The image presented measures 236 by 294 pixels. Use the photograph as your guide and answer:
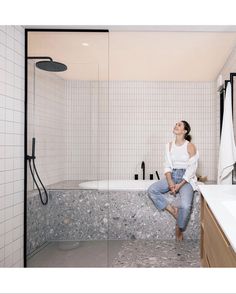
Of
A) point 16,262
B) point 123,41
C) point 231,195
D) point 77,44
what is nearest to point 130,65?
point 123,41

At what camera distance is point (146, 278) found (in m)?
0.49

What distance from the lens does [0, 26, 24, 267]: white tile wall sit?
1.82 meters

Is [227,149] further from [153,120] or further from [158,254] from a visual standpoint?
[153,120]

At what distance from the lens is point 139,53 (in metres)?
2.84

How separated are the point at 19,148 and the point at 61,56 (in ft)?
2.55

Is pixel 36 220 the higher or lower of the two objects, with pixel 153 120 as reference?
lower

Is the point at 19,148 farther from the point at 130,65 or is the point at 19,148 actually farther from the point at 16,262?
the point at 130,65

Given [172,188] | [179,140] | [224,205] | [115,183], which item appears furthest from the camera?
[115,183]

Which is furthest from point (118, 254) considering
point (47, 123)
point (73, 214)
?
point (47, 123)

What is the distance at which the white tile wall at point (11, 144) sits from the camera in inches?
71.8

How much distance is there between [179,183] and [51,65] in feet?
5.57

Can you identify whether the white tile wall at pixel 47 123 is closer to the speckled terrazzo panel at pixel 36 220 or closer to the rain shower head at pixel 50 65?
the rain shower head at pixel 50 65

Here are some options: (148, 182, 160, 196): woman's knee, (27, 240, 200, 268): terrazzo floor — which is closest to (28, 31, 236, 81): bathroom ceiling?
(148, 182, 160, 196): woman's knee

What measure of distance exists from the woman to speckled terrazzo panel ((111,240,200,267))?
0.50ft
